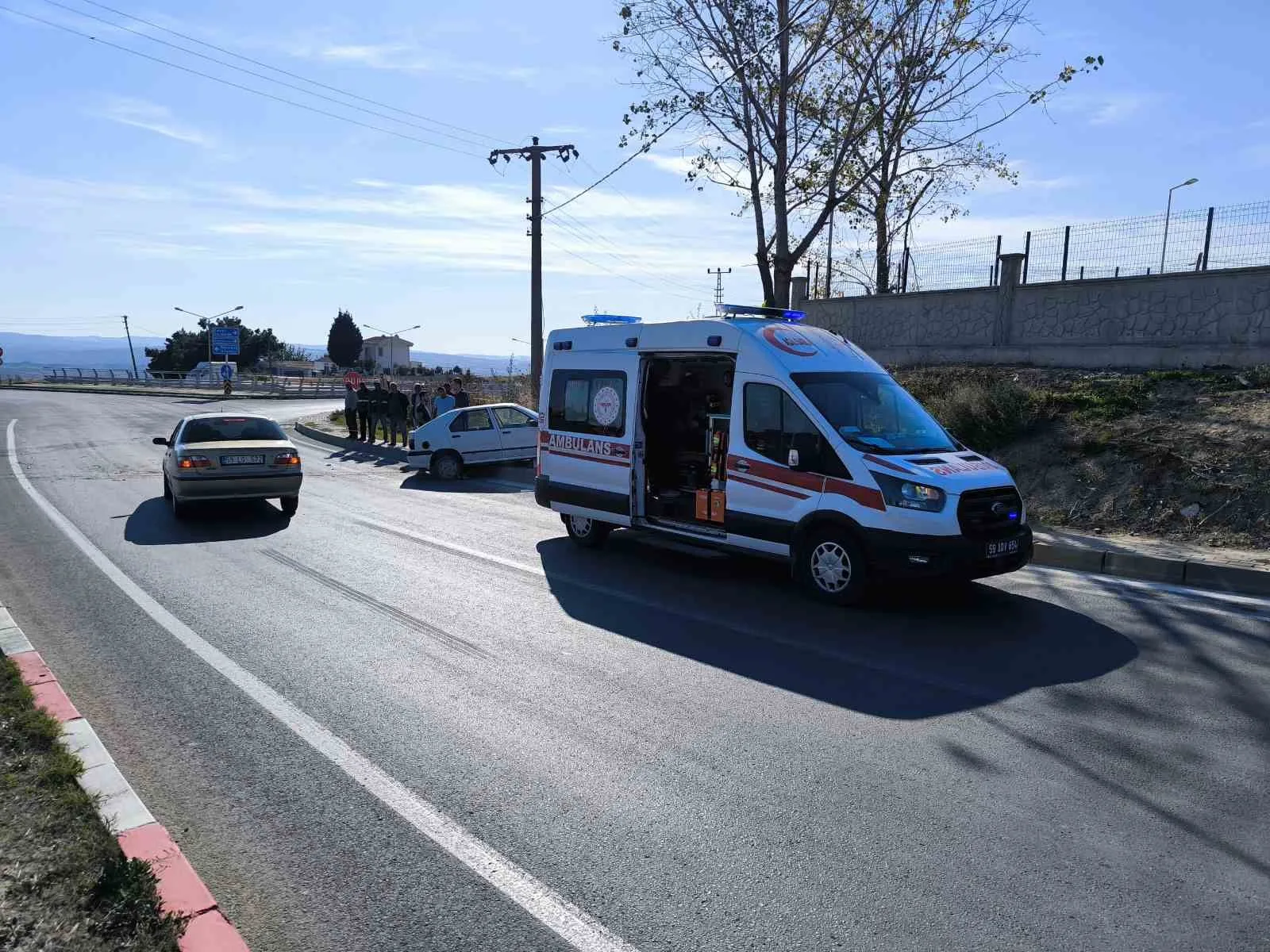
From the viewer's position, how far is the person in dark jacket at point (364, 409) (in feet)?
83.5

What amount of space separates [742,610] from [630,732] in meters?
2.86

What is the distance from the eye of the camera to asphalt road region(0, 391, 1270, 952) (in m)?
3.44

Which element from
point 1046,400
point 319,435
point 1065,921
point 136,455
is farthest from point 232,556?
point 319,435

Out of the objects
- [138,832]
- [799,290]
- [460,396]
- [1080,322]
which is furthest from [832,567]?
[799,290]

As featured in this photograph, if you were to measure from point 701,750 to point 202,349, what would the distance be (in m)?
114

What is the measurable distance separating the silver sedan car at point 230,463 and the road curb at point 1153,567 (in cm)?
969

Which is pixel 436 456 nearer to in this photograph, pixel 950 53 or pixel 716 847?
pixel 950 53

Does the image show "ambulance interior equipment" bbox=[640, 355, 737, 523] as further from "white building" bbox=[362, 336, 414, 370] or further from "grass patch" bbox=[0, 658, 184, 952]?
"white building" bbox=[362, 336, 414, 370]

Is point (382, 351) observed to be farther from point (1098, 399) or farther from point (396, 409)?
point (1098, 399)

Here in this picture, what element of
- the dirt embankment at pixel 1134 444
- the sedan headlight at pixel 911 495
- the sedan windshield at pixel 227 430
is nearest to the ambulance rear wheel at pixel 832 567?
the sedan headlight at pixel 911 495

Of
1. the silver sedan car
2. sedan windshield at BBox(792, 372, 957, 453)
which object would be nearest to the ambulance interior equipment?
sedan windshield at BBox(792, 372, 957, 453)

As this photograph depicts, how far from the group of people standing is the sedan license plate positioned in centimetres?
1537

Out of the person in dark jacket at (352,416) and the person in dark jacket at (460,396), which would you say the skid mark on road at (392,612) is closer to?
the person in dark jacket at (460,396)

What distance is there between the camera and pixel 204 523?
12438 mm
